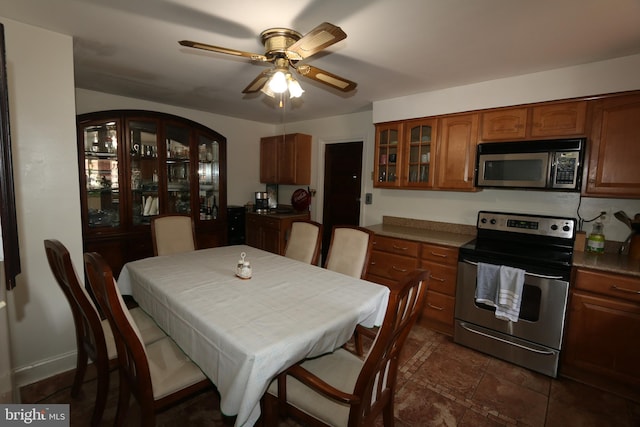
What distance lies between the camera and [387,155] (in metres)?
3.27

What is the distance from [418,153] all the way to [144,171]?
306 cm

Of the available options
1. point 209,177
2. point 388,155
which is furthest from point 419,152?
point 209,177

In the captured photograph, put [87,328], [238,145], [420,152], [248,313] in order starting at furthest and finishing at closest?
[238,145], [420,152], [87,328], [248,313]

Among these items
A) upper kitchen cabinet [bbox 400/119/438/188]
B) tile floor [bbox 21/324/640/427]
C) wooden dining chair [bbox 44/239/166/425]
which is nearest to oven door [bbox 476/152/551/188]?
upper kitchen cabinet [bbox 400/119/438/188]

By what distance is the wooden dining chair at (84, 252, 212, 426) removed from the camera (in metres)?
1.12

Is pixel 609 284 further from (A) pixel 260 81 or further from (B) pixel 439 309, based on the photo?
(A) pixel 260 81

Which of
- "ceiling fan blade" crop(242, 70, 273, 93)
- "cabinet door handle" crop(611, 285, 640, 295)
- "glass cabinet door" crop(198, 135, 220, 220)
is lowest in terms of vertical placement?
"cabinet door handle" crop(611, 285, 640, 295)

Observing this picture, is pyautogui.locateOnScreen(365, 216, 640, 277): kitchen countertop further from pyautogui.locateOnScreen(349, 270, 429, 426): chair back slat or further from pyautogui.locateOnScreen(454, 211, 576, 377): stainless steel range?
pyautogui.locateOnScreen(349, 270, 429, 426): chair back slat

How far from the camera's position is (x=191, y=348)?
4.36 ft

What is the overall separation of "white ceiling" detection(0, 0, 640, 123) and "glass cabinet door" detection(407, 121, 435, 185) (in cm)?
40

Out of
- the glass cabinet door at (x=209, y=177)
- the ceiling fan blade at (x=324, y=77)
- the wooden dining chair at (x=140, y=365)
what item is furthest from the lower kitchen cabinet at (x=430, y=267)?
the glass cabinet door at (x=209, y=177)

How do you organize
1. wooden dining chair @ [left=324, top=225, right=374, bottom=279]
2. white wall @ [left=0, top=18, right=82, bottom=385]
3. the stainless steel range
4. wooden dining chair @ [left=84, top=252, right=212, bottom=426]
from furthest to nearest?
wooden dining chair @ [left=324, top=225, right=374, bottom=279], the stainless steel range, white wall @ [left=0, top=18, right=82, bottom=385], wooden dining chair @ [left=84, top=252, right=212, bottom=426]

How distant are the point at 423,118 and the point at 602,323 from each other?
212 cm

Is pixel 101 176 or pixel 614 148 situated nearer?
pixel 614 148
